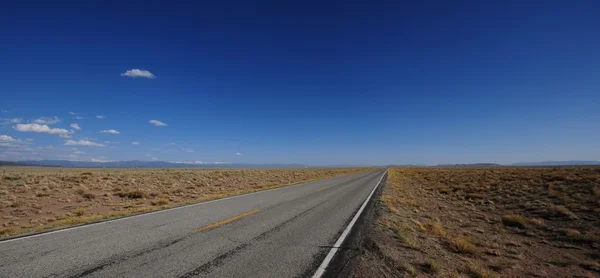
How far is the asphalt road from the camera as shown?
15.5ft

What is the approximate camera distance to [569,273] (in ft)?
22.9

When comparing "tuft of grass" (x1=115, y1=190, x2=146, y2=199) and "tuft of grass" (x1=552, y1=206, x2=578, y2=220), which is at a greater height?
"tuft of grass" (x1=115, y1=190, x2=146, y2=199)

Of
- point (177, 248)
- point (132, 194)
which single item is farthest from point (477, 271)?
point (132, 194)

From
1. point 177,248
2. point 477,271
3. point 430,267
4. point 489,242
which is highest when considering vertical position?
point 177,248

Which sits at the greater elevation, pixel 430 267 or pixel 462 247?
pixel 430 267

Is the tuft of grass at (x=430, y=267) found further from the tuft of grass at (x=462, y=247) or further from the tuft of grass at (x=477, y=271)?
the tuft of grass at (x=462, y=247)

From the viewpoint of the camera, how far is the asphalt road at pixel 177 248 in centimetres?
474

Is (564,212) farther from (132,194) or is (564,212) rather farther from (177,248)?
(132,194)

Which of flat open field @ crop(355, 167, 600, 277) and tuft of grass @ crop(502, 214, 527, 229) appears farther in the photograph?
tuft of grass @ crop(502, 214, 527, 229)

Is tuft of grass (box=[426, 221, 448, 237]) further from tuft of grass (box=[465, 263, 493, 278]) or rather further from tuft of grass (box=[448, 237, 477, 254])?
tuft of grass (box=[465, 263, 493, 278])

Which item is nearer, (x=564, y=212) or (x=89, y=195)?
(x=564, y=212)

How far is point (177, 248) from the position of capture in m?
Result: 5.88

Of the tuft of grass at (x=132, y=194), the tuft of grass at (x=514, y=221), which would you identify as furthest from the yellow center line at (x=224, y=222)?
the tuft of grass at (x=514, y=221)

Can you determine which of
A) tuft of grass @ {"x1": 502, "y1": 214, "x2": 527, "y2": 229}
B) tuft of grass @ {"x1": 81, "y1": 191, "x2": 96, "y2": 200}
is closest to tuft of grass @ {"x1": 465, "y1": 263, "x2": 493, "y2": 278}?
tuft of grass @ {"x1": 502, "y1": 214, "x2": 527, "y2": 229}
